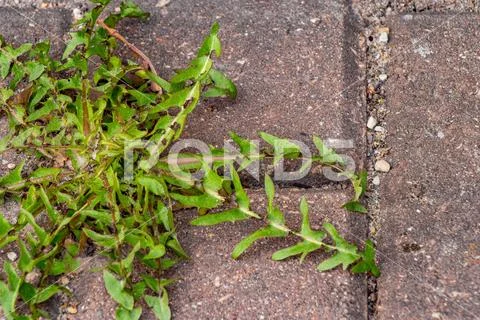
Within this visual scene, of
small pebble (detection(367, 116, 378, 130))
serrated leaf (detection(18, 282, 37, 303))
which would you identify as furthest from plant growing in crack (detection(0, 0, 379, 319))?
small pebble (detection(367, 116, 378, 130))

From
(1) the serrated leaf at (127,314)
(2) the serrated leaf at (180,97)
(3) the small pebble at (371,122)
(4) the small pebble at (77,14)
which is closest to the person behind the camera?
(1) the serrated leaf at (127,314)

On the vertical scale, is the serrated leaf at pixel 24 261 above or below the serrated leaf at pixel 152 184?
below

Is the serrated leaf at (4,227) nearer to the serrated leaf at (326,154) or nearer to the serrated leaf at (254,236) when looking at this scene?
the serrated leaf at (254,236)

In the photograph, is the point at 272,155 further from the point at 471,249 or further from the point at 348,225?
the point at 471,249

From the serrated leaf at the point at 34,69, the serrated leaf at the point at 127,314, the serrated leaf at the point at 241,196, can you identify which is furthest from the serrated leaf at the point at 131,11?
the serrated leaf at the point at 127,314

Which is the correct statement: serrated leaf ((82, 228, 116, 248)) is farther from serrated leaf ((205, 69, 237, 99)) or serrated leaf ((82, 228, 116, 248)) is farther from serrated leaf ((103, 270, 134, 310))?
serrated leaf ((205, 69, 237, 99))

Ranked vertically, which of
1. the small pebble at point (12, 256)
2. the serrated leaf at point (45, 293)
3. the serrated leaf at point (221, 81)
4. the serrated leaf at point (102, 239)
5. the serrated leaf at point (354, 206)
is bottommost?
the serrated leaf at point (45, 293)
